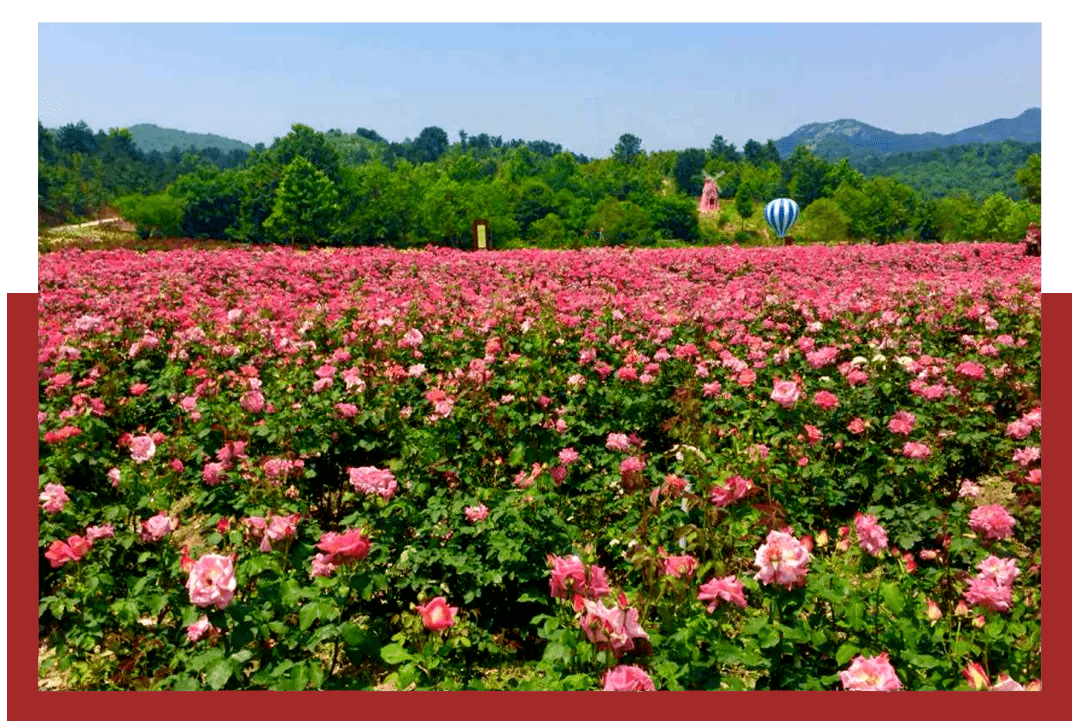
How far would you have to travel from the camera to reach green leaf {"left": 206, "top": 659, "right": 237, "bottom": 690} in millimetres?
2240

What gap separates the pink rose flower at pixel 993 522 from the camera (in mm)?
2639

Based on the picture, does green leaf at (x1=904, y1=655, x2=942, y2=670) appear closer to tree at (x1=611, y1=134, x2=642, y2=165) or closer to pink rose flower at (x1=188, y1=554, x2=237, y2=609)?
pink rose flower at (x1=188, y1=554, x2=237, y2=609)

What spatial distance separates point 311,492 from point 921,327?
5.91 meters

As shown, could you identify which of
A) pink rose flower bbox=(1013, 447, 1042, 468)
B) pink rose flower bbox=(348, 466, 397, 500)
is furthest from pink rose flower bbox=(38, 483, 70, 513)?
pink rose flower bbox=(1013, 447, 1042, 468)

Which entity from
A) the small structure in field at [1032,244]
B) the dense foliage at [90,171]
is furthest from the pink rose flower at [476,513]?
the dense foliage at [90,171]

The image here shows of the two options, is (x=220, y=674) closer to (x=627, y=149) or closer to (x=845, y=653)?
(x=845, y=653)

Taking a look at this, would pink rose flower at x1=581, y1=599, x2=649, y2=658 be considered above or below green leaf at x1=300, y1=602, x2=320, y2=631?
above

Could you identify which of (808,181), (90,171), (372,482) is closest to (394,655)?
(372,482)

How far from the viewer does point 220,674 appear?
2.26 m

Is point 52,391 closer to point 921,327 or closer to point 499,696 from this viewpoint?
point 499,696

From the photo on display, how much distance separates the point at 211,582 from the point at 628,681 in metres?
1.23

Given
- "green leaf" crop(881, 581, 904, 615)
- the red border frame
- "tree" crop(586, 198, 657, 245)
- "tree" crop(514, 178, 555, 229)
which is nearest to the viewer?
the red border frame

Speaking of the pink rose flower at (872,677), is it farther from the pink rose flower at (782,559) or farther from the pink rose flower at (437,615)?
the pink rose flower at (437,615)

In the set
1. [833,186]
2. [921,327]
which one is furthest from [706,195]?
[921,327]
